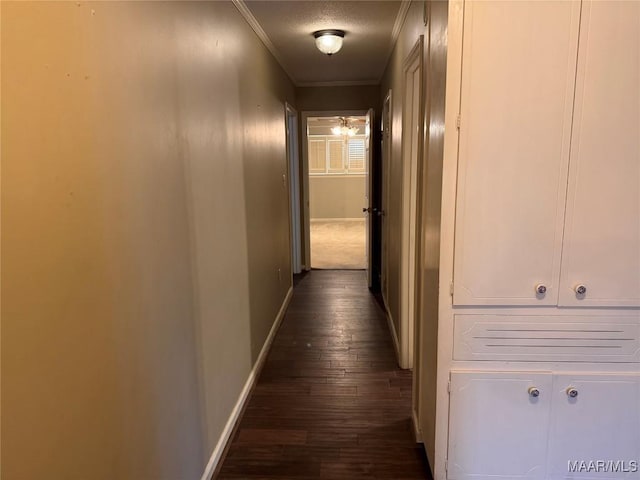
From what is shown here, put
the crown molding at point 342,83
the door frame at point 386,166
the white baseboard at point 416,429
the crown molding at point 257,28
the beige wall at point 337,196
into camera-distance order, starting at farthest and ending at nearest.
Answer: the beige wall at point 337,196, the crown molding at point 342,83, the door frame at point 386,166, the crown molding at point 257,28, the white baseboard at point 416,429

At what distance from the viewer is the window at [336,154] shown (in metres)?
9.94

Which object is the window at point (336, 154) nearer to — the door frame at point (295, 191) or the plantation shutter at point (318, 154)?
the plantation shutter at point (318, 154)

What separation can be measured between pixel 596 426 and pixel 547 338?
0.43m

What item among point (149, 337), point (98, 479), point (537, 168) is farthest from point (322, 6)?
point (98, 479)

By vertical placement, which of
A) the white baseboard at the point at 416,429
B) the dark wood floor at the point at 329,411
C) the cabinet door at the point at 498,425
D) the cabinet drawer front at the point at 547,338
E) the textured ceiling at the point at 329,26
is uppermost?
the textured ceiling at the point at 329,26

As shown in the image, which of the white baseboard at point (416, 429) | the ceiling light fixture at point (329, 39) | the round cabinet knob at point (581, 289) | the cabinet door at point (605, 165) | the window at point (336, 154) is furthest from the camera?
the window at point (336, 154)

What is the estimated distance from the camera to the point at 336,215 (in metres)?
10.3

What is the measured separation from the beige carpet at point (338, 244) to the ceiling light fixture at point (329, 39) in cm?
336

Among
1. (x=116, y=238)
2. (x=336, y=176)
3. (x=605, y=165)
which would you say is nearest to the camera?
(x=116, y=238)

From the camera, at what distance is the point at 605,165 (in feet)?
4.91

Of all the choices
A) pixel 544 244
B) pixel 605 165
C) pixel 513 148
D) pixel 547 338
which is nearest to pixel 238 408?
pixel 547 338

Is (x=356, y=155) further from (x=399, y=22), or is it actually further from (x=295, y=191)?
(x=399, y=22)

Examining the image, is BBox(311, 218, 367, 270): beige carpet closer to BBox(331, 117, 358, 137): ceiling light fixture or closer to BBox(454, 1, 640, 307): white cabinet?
BBox(331, 117, 358, 137): ceiling light fixture

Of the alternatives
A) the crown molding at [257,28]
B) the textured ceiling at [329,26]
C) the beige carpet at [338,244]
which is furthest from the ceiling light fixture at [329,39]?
the beige carpet at [338,244]
